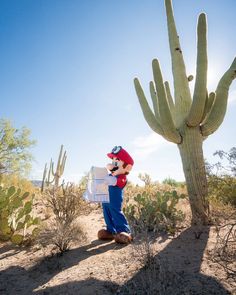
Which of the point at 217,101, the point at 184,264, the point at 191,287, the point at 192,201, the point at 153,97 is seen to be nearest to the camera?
the point at 191,287

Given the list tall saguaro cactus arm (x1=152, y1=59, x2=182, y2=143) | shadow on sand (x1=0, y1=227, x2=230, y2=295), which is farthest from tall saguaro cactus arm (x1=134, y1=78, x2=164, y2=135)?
shadow on sand (x1=0, y1=227, x2=230, y2=295)

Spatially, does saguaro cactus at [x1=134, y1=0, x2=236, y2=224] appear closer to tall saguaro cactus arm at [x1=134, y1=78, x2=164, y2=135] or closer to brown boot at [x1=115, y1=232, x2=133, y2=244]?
tall saguaro cactus arm at [x1=134, y1=78, x2=164, y2=135]

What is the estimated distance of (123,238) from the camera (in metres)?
3.57

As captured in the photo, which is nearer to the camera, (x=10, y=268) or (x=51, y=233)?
(x=10, y=268)

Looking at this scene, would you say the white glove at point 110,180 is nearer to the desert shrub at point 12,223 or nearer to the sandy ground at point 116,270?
the sandy ground at point 116,270

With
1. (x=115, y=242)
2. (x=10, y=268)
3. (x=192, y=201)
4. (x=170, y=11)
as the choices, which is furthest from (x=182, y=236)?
(x=170, y=11)

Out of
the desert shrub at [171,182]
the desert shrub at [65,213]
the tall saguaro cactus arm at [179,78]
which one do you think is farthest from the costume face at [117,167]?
the desert shrub at [171,182]

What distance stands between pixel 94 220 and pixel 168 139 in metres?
2.58

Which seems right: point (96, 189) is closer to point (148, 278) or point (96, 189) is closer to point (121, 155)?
point (121, 155)

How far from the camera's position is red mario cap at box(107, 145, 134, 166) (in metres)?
4.21

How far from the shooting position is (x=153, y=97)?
5.89 meters

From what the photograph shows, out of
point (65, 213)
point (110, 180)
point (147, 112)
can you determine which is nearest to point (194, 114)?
point (147, 112)

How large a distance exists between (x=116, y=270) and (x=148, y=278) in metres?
0.46

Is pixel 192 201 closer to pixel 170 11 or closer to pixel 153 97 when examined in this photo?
pixel 153 97
